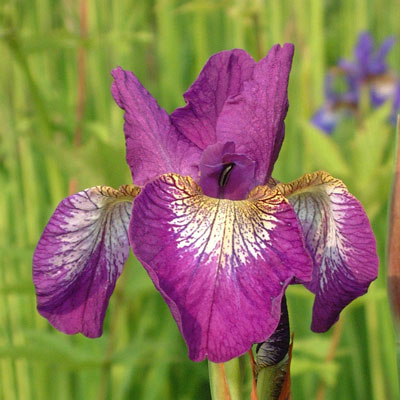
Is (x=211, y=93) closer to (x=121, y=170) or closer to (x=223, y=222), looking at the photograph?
(x=223, y=222)

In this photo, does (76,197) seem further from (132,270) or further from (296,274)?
(132,270)

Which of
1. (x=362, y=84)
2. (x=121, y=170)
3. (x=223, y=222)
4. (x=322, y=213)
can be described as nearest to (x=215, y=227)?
(x=223, y=222)

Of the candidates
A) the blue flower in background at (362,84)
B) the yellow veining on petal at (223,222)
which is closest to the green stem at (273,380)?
the yellow veining on petal at (223,222)

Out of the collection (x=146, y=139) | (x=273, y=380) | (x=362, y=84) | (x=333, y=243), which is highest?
(x=362, y=84)

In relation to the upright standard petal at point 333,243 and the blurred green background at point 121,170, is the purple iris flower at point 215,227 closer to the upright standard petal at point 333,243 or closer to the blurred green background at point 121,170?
the upright standard petal at point 333,243

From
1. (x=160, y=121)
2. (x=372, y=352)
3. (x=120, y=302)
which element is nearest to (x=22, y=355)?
(x=120, y=302)

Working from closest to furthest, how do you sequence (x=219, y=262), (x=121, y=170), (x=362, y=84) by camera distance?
1. (x=219, y=262)
2. (x=121, y=170)
3. (x=362, y=84)

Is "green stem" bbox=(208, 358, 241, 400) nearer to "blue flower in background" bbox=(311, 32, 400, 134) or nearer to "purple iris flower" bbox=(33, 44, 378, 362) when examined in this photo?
"purple iris flower" bbox=(33, 44, 378, 362)
